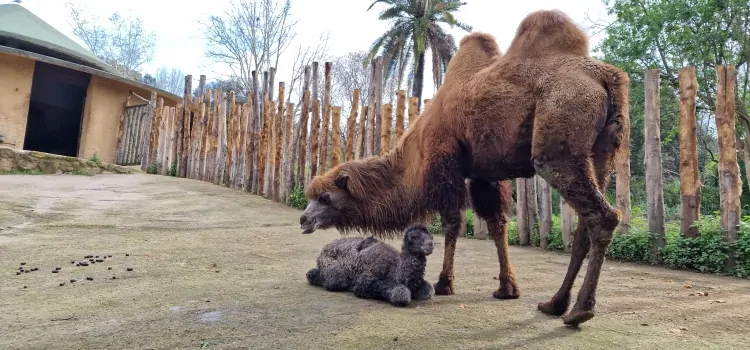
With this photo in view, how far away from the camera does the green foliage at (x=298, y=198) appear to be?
10.4m

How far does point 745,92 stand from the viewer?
55.0 feet

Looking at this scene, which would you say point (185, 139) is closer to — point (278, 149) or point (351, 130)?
point (278, 149)

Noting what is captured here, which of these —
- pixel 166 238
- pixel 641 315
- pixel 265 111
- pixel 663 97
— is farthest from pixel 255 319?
pixel 663 97

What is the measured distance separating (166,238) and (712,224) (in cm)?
708

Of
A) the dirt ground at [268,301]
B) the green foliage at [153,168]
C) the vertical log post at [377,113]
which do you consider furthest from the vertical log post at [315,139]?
the green foliage at [153,168]

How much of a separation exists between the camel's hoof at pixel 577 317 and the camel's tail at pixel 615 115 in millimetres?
1182

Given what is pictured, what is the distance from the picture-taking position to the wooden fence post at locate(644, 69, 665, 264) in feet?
21.5

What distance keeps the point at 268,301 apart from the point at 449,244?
5.13 feet

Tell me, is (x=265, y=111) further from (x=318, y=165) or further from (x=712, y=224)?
(x=712, y=224)

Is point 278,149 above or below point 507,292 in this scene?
above

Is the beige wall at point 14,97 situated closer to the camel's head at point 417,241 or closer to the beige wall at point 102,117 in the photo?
the beige wall at point 102,117

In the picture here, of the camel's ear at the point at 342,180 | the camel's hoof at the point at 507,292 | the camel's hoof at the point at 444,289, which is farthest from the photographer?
the camel's ear at the point at 342,180

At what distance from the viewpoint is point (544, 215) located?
25.9ft

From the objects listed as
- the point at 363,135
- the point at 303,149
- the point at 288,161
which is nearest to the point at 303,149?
the point at 303,149
